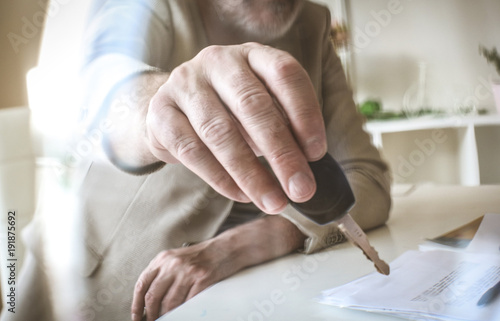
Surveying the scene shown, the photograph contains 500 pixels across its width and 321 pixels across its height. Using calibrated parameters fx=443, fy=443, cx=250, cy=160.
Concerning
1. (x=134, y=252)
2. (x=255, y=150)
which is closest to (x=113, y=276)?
(x=134, y=252)

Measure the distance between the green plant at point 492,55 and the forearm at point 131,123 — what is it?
0.60 feet

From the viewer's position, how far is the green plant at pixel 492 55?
26cm

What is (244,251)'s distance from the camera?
281 mm

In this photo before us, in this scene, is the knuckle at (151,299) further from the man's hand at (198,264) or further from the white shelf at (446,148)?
the white shelf at (446,148)

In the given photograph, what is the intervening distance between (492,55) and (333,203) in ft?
0.41

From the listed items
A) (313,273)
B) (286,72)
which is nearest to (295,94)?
(286,72)

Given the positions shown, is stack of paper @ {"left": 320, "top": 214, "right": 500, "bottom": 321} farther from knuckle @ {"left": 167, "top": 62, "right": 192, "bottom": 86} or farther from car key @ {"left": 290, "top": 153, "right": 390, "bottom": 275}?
knuckle @ {"left": 167, "top": 62, "right": 192, "bottom": 86}

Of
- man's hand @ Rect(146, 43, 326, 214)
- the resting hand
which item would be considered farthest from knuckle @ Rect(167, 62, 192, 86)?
the resting hand

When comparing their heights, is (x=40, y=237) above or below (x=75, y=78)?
below

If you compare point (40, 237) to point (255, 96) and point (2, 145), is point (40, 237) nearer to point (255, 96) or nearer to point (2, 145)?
point (2, 145)

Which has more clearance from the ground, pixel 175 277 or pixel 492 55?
pixel 492 55

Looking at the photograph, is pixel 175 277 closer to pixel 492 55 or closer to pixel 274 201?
pixel 274 201

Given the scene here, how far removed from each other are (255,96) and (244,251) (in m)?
0.10

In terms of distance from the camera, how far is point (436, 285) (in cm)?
29
